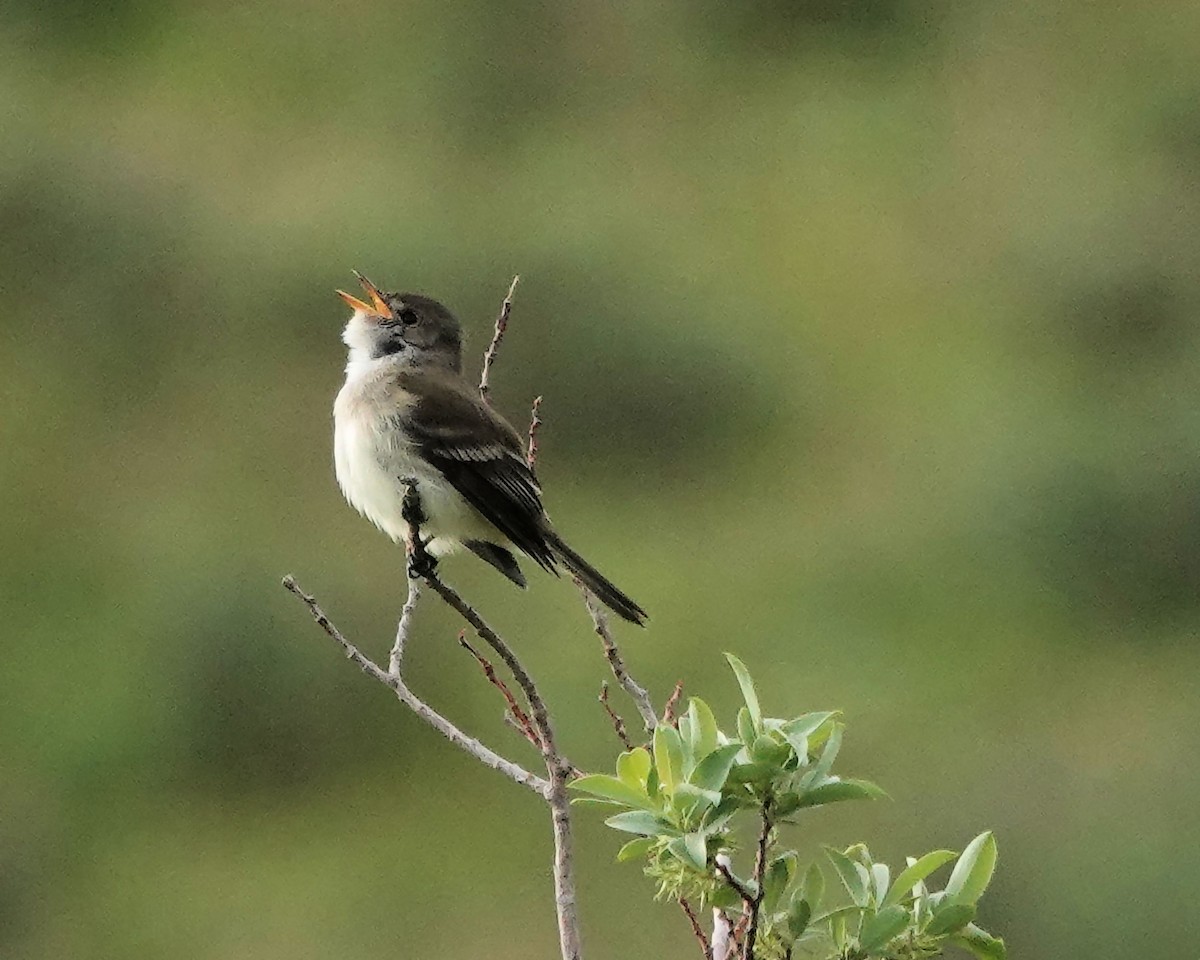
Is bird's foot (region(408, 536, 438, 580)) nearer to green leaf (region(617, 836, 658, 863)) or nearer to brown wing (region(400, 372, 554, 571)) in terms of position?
brown wing (region(400, 372, 554, 571))

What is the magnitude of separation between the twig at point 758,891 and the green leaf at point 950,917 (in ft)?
0.68

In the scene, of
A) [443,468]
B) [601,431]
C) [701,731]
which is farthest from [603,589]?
[601,431]

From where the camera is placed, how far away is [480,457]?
4578 millimetres

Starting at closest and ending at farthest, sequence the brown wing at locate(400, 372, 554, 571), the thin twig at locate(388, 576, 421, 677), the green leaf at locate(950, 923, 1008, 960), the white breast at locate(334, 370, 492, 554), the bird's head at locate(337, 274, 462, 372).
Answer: the green leaf at locate(950, 923, 1008, 960), the thin twig at locate(388, 576, 421, 677), the brown wing at locate(400, 372, 554, 571), the white breast at locate(334, 370, 492, 554), the bird's head at locate(337, 274, 462, 372)

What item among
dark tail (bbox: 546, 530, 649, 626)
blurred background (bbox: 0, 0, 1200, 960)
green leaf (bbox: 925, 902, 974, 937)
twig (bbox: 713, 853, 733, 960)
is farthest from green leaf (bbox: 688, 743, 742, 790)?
blurred background (bbox: 0, 0, 1200, 960)

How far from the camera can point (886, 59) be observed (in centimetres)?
1351

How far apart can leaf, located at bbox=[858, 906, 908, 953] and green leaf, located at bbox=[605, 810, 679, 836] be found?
25 cm

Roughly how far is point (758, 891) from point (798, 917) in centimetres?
8

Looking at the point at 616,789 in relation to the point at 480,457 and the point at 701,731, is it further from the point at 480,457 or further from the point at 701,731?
the point at 480,457

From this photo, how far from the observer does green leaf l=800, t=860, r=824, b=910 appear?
2.37 meters

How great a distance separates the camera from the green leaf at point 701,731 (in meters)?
2.38

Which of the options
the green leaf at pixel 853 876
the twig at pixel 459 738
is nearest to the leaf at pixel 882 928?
the green leaf at pixel 853 876

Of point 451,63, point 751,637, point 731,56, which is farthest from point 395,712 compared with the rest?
point 731,56

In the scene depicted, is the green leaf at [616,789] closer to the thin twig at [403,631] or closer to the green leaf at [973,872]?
the green leaf at [973,872]
